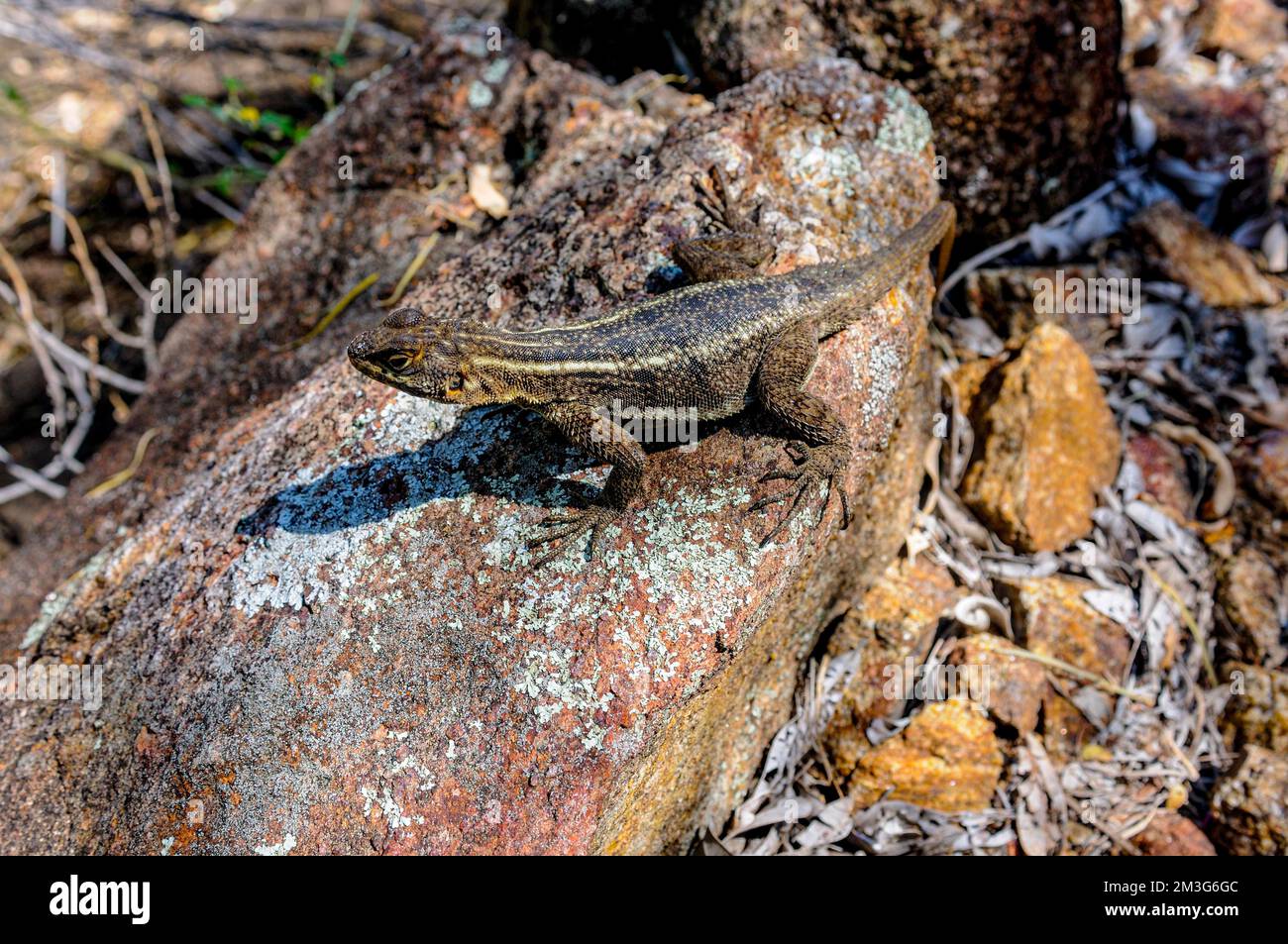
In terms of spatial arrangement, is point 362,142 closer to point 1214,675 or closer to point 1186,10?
point 1214,675

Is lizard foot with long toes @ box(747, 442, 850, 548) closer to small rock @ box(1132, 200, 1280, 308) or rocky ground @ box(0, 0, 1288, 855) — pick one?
rocky ground @ box(0, 0, 1288, 855)

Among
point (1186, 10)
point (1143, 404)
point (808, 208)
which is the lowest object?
point (1143, 404)

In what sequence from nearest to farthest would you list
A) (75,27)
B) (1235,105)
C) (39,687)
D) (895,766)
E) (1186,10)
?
(39,687)
(895,766)
(1235,105)
(1186,10)
(75,27)

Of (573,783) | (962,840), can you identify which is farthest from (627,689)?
(962,840)

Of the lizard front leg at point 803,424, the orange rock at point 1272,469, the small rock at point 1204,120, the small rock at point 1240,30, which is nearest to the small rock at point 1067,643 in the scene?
the orange rock at point 1272,469

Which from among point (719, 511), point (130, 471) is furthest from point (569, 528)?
point (130, 471)

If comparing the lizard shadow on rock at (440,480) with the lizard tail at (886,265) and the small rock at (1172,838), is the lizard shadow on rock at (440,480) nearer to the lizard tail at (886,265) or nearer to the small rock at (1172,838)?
the lizard tail at (886,265)

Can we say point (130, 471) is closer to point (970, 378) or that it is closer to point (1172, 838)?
point (970, 378)
